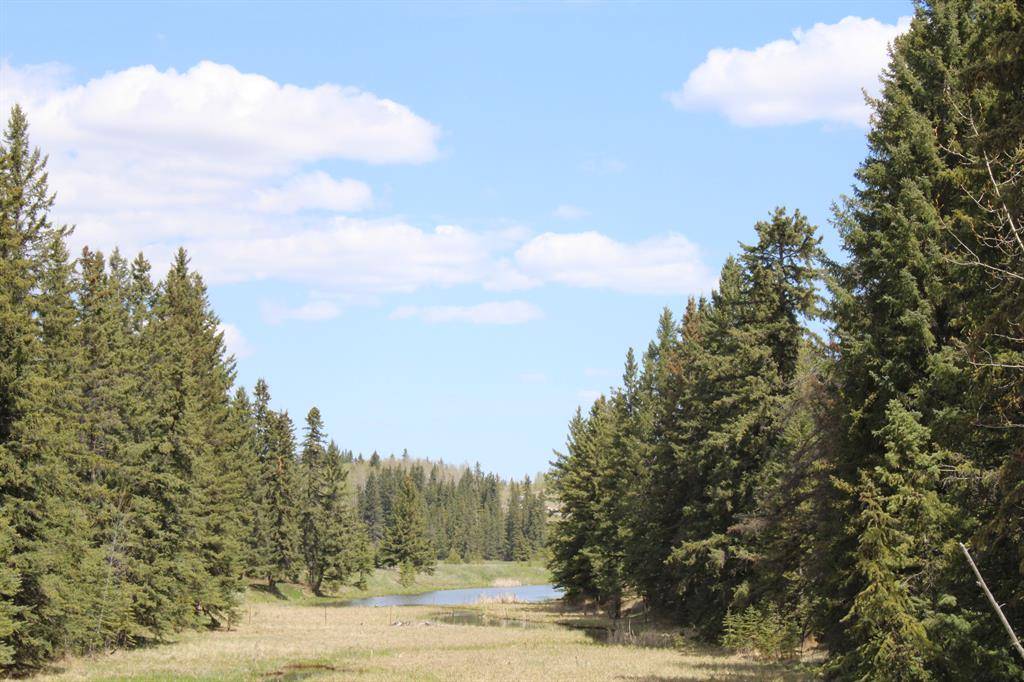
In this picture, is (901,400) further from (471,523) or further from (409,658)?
(471,523)

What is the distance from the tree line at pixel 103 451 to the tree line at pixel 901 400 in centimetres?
2240

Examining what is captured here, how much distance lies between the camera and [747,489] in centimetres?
3675

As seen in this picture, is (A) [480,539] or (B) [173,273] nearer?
(B) [173,273]

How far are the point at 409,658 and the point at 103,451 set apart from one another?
15854 millimetres

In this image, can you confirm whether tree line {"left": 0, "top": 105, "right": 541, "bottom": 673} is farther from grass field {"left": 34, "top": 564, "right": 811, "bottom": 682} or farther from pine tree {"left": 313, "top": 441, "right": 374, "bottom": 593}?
pine tree {"left": 313, "top": 441, "right": 374, "bottom": 593}

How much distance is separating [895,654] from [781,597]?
1328 cm

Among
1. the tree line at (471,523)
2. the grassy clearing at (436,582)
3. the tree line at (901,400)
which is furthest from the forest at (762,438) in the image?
the tree line at (471,523)

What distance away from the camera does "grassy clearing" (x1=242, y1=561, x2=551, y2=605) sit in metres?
83.0

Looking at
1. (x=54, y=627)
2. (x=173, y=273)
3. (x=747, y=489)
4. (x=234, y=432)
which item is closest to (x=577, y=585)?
(x=234, y=432)

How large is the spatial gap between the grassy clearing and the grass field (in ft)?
82.1

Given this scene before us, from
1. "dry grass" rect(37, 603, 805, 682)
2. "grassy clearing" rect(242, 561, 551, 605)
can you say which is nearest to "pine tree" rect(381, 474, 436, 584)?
"grassy clearing" rect(242, 561, 551, 605)

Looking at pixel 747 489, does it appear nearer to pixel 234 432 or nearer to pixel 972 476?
pixel 972 476

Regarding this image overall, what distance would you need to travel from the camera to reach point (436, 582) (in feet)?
384

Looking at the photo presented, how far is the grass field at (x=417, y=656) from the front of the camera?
2900 cm
